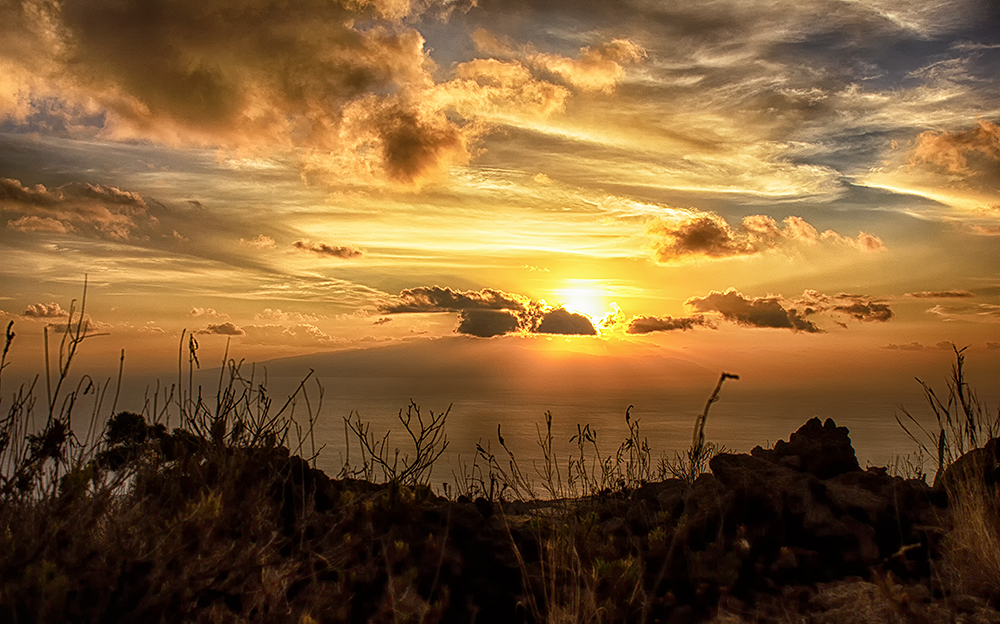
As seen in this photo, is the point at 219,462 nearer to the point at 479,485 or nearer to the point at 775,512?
the point at 479,485

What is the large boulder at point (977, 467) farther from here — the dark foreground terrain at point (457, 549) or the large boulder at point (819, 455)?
the large boulder at point (819, 455)

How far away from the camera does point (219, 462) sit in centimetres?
557

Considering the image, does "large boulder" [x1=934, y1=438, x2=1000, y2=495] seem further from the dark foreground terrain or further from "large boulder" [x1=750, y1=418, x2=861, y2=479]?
"large boulder" [x1=750, y1=418, x2=861, y2=479]

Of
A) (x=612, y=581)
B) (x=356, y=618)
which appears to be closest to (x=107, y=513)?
(x=356, y=618)

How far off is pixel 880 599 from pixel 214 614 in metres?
4.40

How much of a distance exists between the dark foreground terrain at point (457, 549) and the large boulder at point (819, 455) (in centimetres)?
71

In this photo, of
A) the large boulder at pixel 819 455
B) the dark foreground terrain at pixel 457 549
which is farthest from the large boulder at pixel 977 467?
the large boulder at pixel 819 455

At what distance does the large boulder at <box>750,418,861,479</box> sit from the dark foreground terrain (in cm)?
71

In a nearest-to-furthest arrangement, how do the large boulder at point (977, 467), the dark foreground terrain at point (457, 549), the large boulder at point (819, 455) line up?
the dark foreground terrain at point (457, 549) → the large boulder at point (977, 467) → the large boulder at point (819, 455)

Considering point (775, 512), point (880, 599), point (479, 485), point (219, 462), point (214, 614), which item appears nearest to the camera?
point (214, 614)

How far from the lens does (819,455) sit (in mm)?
7758

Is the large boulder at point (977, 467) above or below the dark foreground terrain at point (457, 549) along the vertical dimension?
above

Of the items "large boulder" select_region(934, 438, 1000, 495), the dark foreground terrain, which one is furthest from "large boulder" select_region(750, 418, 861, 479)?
"large boulder" select_region(934, 438, 1000, 495)

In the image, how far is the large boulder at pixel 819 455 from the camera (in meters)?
7.68
